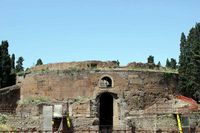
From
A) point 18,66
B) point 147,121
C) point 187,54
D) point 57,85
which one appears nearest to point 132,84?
point 147,121

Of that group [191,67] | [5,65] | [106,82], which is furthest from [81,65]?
[5,65]

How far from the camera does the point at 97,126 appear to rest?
95.6ft

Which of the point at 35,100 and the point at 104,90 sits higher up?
the point at 104,90

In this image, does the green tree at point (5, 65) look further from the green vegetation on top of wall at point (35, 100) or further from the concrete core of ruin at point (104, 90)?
the green vegetation on top of wall at point (35, 100)

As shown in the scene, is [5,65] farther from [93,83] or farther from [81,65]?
[93,83]

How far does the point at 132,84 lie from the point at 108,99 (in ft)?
14.1

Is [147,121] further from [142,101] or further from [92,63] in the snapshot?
[92,63]

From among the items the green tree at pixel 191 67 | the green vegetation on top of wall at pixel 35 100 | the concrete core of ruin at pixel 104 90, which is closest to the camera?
the concrete core of ruin at pixel 104 90

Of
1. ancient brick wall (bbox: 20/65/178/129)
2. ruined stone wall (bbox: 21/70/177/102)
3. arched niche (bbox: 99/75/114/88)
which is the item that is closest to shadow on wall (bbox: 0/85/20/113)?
ruined stone wall (bbox: 21/70/177/102)

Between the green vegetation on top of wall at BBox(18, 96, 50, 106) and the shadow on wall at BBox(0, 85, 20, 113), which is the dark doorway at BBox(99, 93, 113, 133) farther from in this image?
the shadow on wall at BBox(0, 85, 20, 113)

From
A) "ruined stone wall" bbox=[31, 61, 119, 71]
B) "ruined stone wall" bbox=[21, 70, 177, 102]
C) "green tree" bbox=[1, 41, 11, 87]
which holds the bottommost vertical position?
"ruined stone wall" bbox=[21, 70, 177, 102]

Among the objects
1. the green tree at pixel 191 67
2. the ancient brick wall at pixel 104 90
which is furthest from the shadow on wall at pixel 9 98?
the green tree at pixel 191 67

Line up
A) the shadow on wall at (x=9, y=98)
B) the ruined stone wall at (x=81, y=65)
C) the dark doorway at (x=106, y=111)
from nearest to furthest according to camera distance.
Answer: the ruined stone wall at (x=81, y=65) < the dark doorway at (x=106, y=111) < the shadow on wall at (x=9, y=98)

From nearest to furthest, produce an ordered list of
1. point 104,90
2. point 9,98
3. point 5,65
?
1. point 104,90
2. point 9,98
3. point 5,65
